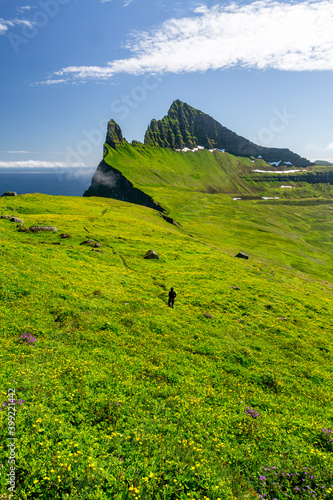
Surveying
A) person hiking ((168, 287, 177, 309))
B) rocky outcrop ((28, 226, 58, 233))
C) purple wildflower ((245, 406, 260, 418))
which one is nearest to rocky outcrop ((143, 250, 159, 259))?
rocky outcrop ((28, 226, 58, 233))

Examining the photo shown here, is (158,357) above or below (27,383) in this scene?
below

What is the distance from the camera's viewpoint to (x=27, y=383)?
478 inches

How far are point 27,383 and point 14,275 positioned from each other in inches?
622

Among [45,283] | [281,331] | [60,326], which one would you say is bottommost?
[281,331]

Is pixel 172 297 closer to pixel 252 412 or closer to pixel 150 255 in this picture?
pixel 252 412

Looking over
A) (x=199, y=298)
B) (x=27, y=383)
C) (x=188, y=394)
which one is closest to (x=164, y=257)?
(x=199, y=298)

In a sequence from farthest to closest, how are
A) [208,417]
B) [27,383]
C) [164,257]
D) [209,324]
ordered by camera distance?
[164,257] < [209,324] < [208,417] < [27,383]

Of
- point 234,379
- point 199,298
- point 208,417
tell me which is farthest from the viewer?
point 199,298

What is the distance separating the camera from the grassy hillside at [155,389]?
9.23m

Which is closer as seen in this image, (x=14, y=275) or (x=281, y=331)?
(x=14, y=275)

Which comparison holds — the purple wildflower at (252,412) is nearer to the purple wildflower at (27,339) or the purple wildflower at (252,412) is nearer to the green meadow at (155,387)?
the green meadow at (155,387)

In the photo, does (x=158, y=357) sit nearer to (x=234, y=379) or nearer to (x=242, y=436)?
(x=234, y=379)

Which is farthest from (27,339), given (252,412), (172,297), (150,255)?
(150,255)

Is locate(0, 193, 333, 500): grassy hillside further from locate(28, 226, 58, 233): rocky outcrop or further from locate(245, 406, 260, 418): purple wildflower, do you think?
locate(28, 226, 58, 233): rocky outcrop
